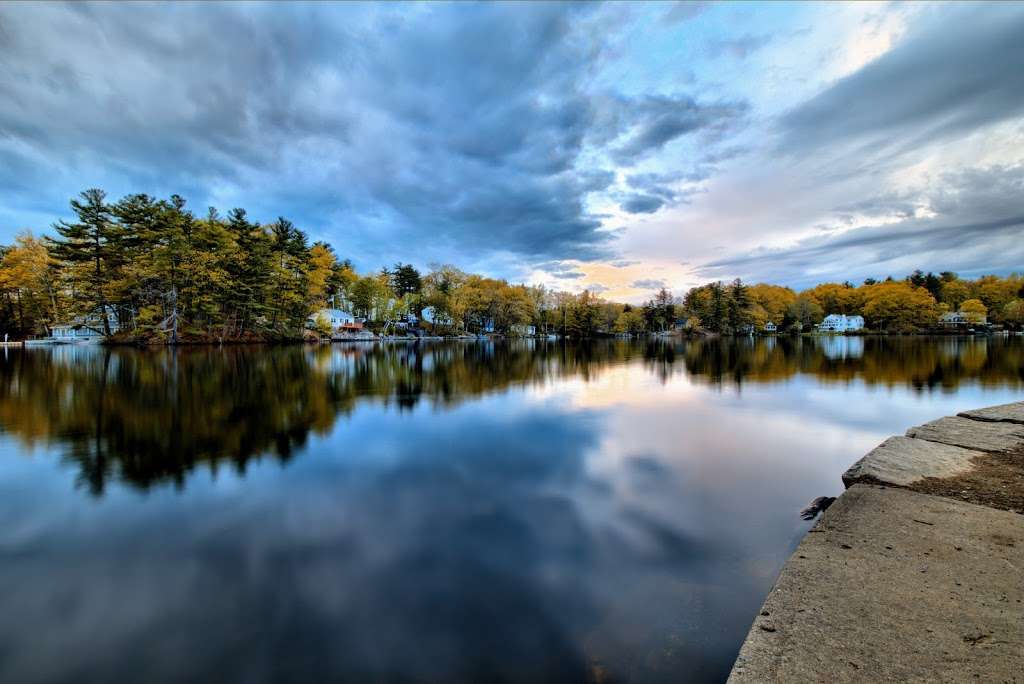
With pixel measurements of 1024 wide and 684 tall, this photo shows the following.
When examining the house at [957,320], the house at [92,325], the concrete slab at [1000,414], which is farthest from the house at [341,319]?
the house at [957,320]

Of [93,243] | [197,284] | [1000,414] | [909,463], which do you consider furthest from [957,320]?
[93,243]

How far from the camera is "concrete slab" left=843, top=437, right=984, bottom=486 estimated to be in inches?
228

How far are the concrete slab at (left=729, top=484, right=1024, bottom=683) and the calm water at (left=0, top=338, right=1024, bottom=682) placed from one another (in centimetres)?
66

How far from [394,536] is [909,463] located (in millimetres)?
7110

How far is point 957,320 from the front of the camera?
9081cm

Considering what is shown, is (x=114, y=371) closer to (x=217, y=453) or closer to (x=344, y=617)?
(x=217, y=453)

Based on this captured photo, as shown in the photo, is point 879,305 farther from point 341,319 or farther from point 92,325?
point 92,325

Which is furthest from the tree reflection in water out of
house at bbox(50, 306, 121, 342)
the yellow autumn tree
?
the yellow autumn tree

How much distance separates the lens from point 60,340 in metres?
46.7

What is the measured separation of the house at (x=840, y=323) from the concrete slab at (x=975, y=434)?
10863 cm

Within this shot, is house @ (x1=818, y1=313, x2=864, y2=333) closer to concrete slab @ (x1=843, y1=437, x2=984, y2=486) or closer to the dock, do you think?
concrete slab @ (x1=843, y1=437, x2=984, y2=486)

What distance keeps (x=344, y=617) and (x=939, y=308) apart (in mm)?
118695

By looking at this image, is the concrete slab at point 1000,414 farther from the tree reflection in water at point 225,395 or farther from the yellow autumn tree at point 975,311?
the yellow autumn tree at point 975,311

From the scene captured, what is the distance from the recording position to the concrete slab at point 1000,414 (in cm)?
923
